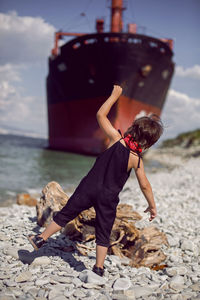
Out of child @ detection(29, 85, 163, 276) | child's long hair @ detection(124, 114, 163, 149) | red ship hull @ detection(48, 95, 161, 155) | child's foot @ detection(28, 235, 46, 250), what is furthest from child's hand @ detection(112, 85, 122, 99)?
red ship hull @ detection(48, 95, 161, 155)

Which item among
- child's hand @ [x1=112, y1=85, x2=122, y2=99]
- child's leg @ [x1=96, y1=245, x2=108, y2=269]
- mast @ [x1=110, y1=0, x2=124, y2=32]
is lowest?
child's leg @ [x1=96, y1=245, x2=108, y2=269]

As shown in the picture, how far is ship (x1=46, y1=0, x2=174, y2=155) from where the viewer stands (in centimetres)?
1495

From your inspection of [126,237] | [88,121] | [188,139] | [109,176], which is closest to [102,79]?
[88,121]

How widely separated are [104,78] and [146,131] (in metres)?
14.0

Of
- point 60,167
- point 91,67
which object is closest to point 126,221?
point 60,167

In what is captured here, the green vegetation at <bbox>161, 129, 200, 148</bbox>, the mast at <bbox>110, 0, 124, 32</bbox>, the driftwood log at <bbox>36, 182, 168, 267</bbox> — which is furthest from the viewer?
the green vegetation at <bbox>161, 129, 200, 148</bbox>

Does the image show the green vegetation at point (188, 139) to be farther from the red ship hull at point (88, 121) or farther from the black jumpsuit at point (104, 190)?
the black jumpsuit at point (104, 190)

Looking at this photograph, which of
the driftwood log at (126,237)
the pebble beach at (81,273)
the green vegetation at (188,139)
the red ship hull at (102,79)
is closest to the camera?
the pebble beach at (81,273)

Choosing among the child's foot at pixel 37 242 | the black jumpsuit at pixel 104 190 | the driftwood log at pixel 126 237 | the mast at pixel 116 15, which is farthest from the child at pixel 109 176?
the mast at pixel 116 15

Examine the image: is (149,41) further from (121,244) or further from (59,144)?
(121,244)

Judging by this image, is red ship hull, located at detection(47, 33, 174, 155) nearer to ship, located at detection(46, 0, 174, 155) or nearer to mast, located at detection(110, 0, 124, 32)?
ship, located at detection(46, 0, 174, 155)

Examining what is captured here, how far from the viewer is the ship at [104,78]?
15.0 metres

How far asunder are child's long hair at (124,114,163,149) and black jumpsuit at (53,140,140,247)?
123mm

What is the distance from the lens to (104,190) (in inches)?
82.8
